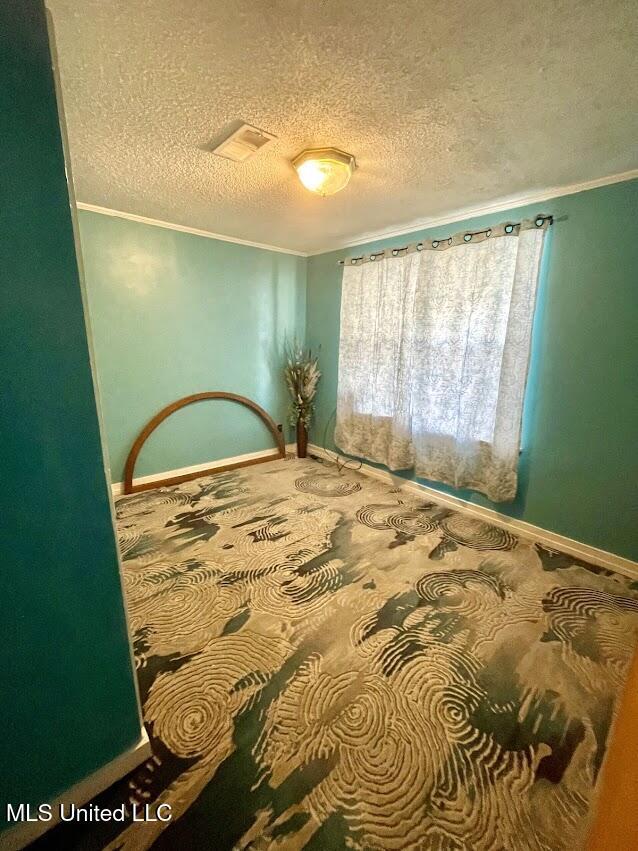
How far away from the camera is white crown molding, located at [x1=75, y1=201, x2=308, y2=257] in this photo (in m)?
2.42

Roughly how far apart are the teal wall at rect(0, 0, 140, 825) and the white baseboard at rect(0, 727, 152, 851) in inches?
1.0

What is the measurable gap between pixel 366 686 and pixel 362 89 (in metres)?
2.26

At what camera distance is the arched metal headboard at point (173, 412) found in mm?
2850

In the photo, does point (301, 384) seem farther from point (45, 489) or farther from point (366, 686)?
point (45, 489)

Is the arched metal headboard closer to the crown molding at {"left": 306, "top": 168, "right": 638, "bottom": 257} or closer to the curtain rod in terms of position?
the curtain rod

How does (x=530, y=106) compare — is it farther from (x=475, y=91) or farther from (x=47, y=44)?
(x=47, y=44)

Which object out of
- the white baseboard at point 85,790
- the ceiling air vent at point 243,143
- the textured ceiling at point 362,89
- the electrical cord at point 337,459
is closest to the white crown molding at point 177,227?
the textured ceiling at point 362,89

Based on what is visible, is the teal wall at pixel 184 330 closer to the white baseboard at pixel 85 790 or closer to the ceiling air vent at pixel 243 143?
the ceiling air vent at pixel 243 143

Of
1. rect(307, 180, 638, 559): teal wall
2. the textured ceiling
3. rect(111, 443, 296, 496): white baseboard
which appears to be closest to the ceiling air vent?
the textured ceiling

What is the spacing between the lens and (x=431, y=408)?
8.73 feet

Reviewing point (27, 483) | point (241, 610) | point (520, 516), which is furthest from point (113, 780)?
point (520, 516)

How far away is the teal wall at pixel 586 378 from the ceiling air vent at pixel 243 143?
5.37ft

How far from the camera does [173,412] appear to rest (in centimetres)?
305

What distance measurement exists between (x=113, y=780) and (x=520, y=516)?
8.20ft
